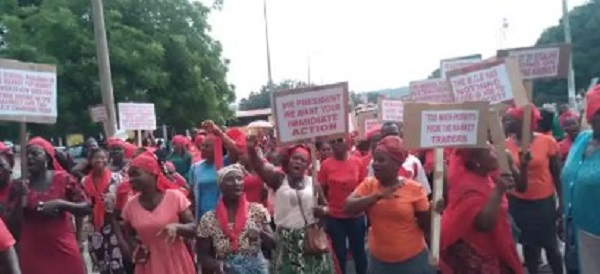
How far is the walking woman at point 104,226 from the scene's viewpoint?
7.94 meters

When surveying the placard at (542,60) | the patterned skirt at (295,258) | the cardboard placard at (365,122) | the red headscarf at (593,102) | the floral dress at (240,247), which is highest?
the placard at (542,60)

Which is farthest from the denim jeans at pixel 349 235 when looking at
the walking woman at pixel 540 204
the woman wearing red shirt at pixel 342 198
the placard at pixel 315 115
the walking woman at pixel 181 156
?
the walking woman at pixel 181 156

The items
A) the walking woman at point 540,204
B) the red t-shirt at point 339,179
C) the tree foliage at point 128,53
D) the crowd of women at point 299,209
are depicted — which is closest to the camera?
the crowd of women at point 299,209

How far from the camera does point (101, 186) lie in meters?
8.31

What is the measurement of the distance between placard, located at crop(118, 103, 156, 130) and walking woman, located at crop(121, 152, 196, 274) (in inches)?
300

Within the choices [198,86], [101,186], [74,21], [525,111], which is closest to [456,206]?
[525,111]

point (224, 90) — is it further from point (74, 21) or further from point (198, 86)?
point (74, 21)

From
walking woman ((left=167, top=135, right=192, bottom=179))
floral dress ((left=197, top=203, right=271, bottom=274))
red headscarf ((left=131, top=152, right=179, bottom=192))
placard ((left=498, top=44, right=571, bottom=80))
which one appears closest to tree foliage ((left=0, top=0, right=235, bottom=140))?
walking woman ((left=167, top=135, right=192, bottom=179))

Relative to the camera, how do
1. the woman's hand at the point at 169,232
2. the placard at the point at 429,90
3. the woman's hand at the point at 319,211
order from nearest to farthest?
the woman's hand at the point at 169,232, the woman's hand at the point at 319,211, the placard at the point at 429,90

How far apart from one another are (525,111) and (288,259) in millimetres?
2048

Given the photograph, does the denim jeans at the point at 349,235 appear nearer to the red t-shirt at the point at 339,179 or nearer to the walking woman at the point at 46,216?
the red t-shirt at the point at 339,179

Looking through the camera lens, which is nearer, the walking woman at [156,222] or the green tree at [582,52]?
the walking woman at [156,222]

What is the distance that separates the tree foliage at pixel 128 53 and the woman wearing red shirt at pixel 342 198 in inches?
645

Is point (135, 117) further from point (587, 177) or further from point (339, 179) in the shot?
point (587, 177)
